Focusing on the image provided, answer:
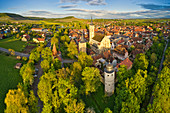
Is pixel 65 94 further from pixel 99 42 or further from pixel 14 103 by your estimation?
pixel 99 42

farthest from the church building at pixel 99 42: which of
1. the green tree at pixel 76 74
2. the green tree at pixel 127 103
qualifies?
the green tree at pixel 127 103

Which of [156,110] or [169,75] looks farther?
[169,75]

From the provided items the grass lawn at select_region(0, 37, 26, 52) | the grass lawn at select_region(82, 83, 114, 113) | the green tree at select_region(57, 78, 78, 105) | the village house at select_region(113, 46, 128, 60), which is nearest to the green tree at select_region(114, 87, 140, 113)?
the grass lawn at select_region(82, 83, 114, 113)

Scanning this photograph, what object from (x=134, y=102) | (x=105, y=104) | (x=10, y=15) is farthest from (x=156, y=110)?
(x=10, y=15)

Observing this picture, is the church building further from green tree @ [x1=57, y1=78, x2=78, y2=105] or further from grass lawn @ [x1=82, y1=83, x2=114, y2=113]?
green tree @ [x1=57, y1=78, x2=78, y2=105]

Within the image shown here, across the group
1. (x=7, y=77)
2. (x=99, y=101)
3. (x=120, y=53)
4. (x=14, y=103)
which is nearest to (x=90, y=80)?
(x=99, y=101)

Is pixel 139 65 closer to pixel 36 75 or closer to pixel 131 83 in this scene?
pixel 131 83

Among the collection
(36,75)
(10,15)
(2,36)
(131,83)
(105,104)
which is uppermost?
(10,15)
